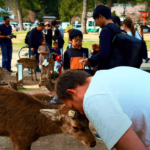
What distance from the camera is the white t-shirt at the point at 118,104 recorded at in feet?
5.31

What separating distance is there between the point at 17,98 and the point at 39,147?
113cm

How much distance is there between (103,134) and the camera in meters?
1.68

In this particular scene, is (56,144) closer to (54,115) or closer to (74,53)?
(54,115)

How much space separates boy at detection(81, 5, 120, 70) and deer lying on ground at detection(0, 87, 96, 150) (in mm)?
1184

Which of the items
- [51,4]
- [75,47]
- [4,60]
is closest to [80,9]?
[51,4]

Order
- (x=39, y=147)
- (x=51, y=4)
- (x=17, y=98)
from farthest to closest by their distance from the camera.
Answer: (x=51, y=4), (x=39, y=147), (x=17, y=98)

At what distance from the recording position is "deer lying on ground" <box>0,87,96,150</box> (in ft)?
10.5

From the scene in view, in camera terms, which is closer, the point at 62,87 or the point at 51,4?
the point at 62,87

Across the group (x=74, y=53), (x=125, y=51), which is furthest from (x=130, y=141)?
(x=74, y=53)

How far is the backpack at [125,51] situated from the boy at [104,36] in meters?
0.08

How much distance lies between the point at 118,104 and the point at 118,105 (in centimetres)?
1

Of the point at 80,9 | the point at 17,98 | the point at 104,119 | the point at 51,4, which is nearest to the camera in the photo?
the point at 104,119

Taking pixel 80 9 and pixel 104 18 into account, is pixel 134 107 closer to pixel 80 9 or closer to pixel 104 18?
pixel 104 18

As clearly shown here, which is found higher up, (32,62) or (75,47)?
(75,47)
